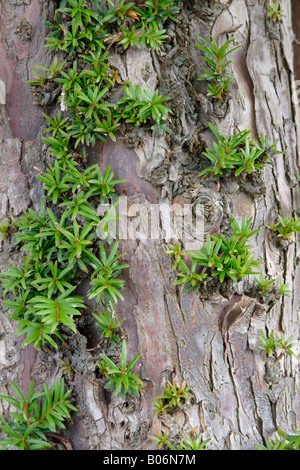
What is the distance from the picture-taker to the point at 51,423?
5.33 feet

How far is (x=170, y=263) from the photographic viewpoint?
5.80 ft

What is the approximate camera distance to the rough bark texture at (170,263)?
1751 millimetres

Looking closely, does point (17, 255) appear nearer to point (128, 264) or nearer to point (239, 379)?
point (128, 264)

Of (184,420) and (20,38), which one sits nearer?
(184,420)

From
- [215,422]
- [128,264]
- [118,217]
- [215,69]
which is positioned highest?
[215,69]

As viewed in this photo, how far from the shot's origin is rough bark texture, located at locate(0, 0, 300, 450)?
175 cm

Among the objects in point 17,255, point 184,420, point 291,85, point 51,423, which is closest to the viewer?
point 51,423

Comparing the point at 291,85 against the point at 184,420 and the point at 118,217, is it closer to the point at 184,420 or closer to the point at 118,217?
the point at 118,217

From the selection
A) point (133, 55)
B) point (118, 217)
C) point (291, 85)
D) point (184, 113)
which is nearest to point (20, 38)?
point (133, 55)

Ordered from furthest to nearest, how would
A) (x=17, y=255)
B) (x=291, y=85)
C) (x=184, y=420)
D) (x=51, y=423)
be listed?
1. (x=291, y=85)
2. (x=17, y=255)
3. (x=184, y=420)
4. (x=51, y=423)

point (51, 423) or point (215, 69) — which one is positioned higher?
point (215, 69)

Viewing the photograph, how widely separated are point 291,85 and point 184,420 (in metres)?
2.07
